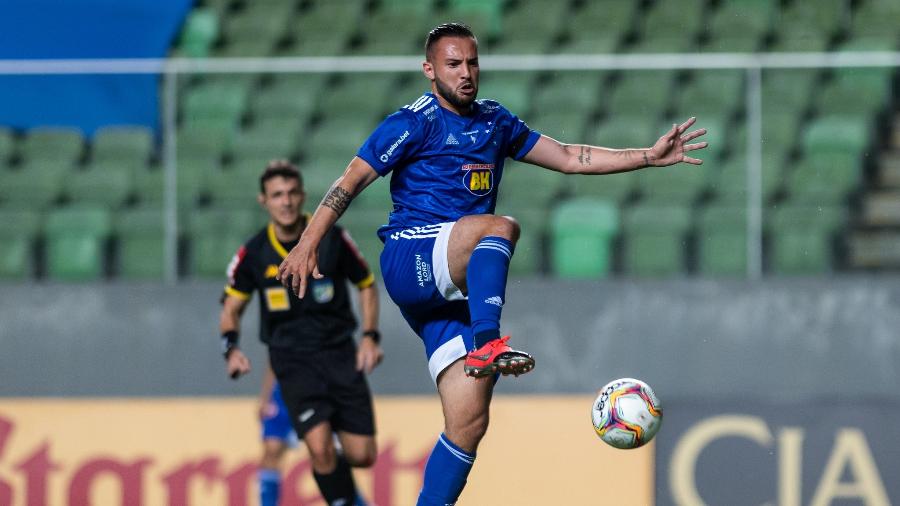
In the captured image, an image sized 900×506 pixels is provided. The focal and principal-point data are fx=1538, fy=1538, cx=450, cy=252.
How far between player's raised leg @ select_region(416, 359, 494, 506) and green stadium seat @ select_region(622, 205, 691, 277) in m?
3.26

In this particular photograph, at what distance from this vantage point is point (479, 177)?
555 centimetres

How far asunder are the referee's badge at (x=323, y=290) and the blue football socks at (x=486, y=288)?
2452mm

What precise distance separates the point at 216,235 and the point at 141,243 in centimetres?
45

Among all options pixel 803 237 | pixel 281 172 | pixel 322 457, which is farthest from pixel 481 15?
pixel 322 457

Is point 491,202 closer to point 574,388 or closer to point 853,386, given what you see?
point 574,388

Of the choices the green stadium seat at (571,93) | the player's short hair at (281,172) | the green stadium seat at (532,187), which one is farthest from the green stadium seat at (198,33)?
the player's short hair at (281,172)

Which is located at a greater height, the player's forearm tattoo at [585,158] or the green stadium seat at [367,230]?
the player's forearm tattoo at [585,158]

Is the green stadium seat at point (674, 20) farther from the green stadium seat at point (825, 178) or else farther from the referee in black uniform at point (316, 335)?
the referee in black uniform at point (316, 335)

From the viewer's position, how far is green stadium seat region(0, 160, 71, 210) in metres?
8.96

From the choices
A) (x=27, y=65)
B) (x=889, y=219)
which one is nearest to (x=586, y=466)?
(x=889, y=219)

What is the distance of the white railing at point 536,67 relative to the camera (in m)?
8.66

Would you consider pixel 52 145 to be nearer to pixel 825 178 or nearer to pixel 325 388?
pixel 325 388

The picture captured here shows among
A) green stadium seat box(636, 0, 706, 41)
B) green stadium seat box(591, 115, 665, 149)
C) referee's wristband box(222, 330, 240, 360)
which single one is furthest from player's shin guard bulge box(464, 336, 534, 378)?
green stadium seat box(636, 0, 706, 41)

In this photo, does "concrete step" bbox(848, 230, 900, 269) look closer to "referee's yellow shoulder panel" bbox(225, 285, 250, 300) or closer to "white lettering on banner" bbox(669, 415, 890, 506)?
"white lettering on banner" bbox(669, 415, 890, 506)
